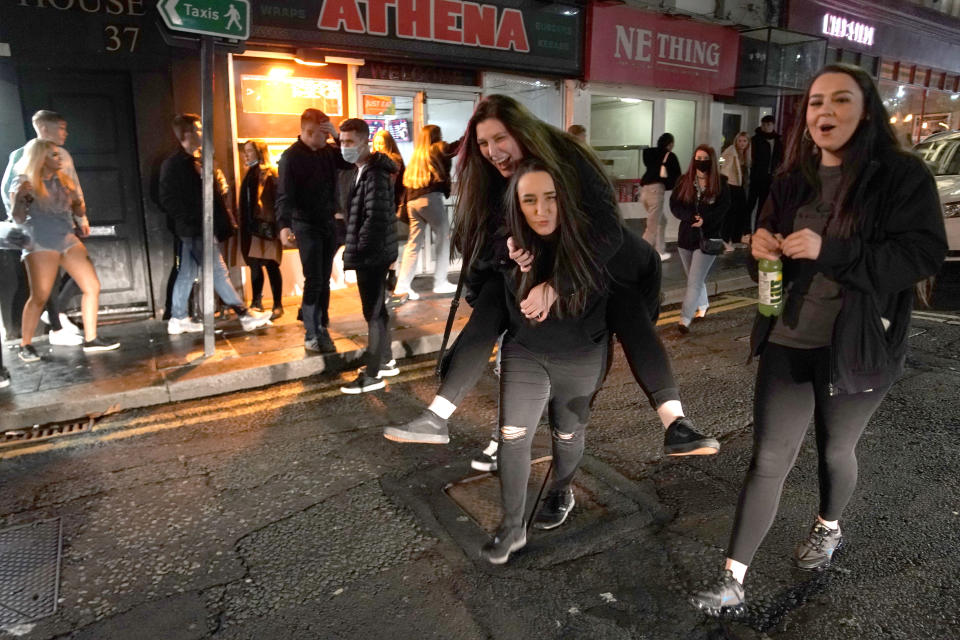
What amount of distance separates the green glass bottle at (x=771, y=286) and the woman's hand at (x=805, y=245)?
0.16 m

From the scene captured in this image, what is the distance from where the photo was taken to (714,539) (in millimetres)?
3297

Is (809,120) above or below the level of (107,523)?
above

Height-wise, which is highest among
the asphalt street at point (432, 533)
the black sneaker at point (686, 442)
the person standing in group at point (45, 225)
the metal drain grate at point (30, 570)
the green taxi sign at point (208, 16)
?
the green taxi sign at point (208, 16)

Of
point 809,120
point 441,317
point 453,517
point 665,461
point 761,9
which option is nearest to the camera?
point 809,120

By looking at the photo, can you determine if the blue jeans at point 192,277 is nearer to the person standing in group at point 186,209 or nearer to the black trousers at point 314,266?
the person standing in group at point 186,209

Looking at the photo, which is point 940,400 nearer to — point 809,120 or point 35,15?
point 809,120

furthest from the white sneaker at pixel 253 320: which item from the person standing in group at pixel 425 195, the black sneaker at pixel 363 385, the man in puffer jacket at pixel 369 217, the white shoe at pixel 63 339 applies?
the man in puffer jacket at pixel 369 217

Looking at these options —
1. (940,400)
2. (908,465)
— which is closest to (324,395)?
(908,465)

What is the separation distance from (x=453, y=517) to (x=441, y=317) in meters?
4.31

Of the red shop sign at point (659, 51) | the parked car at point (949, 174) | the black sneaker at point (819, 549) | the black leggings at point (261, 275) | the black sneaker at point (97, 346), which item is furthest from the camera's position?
the red shop sign at point (659, 51)

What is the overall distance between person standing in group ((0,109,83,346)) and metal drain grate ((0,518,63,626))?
352cm

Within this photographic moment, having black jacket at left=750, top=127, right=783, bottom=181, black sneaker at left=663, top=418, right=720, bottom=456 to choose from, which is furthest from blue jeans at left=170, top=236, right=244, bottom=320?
black jacket at left=750, top=127, right=783, bottom=181

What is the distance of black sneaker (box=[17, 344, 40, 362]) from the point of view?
245 inches

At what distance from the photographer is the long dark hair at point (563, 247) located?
2.71 m
